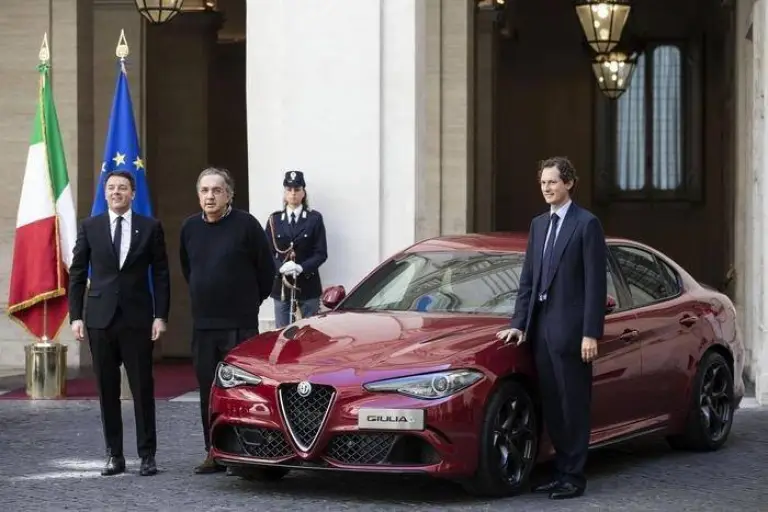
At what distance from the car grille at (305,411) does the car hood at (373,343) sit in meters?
0.12

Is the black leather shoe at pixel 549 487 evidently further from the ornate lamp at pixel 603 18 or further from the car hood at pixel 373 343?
the ornate lamp at pixel 603 18

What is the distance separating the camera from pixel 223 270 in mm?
10523

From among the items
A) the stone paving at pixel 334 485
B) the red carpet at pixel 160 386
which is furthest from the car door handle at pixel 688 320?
the red carpet at pixel 160 386

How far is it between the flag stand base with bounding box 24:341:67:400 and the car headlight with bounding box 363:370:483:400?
21.2 ft

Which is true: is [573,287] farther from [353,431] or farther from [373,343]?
[353,431]

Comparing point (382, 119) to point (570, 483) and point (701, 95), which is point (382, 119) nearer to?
point (570, 483)

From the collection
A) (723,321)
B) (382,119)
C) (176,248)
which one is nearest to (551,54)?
(176,248)

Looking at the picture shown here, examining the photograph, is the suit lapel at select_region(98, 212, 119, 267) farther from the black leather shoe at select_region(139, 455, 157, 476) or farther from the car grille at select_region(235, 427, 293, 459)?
the car grille at select_region(235, 427, 293, 459)

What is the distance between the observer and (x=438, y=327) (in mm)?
9977

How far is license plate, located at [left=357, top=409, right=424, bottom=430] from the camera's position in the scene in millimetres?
9188

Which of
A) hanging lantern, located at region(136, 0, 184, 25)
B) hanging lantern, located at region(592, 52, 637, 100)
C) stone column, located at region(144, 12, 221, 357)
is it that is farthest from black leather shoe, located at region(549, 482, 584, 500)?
stone column, located at region(144, 12, 221, 357)

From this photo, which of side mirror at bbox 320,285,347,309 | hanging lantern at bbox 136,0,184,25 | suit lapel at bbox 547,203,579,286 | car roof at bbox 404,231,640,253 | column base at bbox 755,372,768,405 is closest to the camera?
suit lapel at bbox 547,203,579,286

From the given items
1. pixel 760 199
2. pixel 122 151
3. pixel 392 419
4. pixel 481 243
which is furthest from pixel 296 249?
pixel 392 419

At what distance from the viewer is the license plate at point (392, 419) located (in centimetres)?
919
